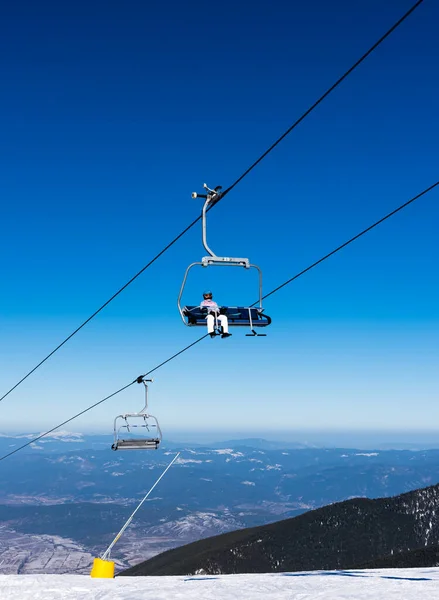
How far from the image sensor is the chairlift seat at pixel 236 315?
66.1 ft

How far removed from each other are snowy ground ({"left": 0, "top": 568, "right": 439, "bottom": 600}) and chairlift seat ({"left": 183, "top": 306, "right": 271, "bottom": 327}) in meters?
10.6

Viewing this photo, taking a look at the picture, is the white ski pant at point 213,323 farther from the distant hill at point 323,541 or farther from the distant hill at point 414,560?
the distant hill at point 323,541

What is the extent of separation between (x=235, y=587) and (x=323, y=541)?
400ft

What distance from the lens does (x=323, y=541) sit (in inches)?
5418

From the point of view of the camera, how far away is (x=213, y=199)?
696 inches

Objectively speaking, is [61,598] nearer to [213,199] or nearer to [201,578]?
[201,578]

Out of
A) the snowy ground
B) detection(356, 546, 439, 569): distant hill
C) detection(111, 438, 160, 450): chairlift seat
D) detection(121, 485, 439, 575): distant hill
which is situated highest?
detection(111, 438, 160, 450): chairlift seat

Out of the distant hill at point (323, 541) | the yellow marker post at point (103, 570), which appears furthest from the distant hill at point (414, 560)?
the yellow marker post at point (103, 570)

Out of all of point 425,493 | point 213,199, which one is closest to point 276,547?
point 425,493

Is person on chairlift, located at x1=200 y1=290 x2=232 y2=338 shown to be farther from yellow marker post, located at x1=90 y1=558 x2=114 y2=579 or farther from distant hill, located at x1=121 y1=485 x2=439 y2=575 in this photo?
distant hill, located at x1=121 y1=485 x2=439 y2=575

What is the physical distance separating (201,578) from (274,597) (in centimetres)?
903

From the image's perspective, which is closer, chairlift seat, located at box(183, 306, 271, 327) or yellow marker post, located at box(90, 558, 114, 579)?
chairlift seat, located at box(183, 306, 271, 327)

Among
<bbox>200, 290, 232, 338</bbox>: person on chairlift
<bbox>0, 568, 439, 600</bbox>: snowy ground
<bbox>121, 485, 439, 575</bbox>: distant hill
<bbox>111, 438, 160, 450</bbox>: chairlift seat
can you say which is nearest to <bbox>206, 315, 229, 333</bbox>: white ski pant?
<bbox>200, 290, 232, 338</bbox>: person on chairlift

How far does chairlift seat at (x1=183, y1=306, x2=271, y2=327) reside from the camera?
66.1ft
